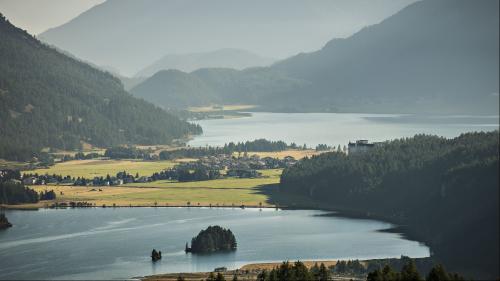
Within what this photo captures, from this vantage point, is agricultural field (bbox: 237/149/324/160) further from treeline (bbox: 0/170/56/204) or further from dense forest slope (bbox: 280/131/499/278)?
treeline (bbox: 0/170/56/204)

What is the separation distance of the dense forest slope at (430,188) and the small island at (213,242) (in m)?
12.5

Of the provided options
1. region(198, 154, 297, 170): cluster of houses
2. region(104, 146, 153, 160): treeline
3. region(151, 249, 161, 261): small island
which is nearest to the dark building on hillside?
region(198, 154, 297, 170): cluster of houses

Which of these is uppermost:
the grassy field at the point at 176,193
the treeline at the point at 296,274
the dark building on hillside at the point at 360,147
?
the dark building on hillside at the point at 360,147

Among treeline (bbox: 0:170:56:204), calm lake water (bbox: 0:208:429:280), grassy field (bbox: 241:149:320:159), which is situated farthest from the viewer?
grassy field (bbox: 241:149:320:159)

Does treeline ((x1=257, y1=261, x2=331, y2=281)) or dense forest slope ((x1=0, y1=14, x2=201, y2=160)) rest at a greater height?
dense forest slope ((x1=0, y1=14, x2=201, y2=160))

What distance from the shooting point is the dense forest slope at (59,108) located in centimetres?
14625

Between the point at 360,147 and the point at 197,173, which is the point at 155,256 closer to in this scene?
the point at 197,173

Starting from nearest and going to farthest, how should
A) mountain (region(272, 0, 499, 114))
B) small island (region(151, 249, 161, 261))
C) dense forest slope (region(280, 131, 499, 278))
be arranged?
Answer: 1. dense forest slope (region(280, 131, 499, 278))
2. mountain (region(272, 0, 499, 114))
3. small island (region(151, 249, 161, 261))

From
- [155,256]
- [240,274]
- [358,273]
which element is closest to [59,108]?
[155,256]

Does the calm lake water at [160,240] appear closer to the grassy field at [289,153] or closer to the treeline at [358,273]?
the treeline at [358,273]

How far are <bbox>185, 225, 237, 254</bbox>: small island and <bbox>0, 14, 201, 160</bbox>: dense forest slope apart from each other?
195 ft

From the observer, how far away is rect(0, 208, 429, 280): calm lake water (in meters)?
67.1

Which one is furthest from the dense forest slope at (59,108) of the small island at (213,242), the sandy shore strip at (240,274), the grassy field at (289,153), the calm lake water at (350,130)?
the sandy shore strip at (240,274)

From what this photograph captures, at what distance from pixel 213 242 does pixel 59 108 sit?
90.2m
